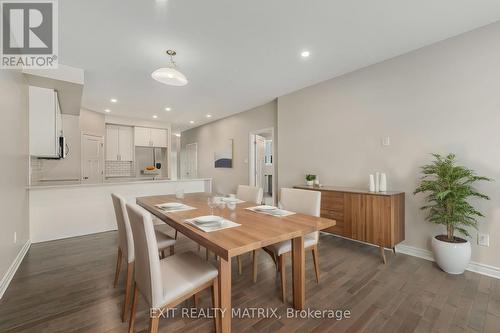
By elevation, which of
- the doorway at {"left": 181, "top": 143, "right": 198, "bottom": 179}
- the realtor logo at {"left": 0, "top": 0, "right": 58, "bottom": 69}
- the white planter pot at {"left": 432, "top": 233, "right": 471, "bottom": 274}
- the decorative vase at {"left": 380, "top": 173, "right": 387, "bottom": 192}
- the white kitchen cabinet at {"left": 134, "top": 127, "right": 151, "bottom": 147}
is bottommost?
the white planter pot at {"left": 432, "top": 233, "right": 471, "bottom": 274}

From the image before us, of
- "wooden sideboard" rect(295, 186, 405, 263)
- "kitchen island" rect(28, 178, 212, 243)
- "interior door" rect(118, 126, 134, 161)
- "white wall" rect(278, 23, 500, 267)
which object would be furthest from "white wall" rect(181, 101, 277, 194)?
"kitchen island" rect(28, 178, 212, 243)

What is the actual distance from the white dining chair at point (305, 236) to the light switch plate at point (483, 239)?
71.3 inches

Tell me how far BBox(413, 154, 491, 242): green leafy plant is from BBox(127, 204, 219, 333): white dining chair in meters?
2.42

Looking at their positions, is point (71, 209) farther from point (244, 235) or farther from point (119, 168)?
point (244, 235)

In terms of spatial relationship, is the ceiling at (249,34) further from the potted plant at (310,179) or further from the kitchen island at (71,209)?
the kitchen island at (71,209)

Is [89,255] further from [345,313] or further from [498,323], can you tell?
[498,323]

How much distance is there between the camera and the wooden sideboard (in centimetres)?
256

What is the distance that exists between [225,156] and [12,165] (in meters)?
4.66

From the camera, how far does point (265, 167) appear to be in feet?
23.0

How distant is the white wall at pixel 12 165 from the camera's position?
1.99 meters

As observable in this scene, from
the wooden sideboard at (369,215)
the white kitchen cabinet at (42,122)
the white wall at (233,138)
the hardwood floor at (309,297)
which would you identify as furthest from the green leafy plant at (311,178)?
the white kitchen cabinet at (42,122)

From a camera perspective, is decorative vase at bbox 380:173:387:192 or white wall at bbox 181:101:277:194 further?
white wall at bbox 181:101:277:194

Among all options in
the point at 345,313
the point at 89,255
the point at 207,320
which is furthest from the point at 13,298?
the point at 345,313

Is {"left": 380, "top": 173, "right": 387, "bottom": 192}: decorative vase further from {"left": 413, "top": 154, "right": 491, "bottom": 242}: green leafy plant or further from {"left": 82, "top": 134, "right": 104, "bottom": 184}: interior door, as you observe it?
{"left": 82, "top": 134, "right": 104, "bottom": 184}: interior door
